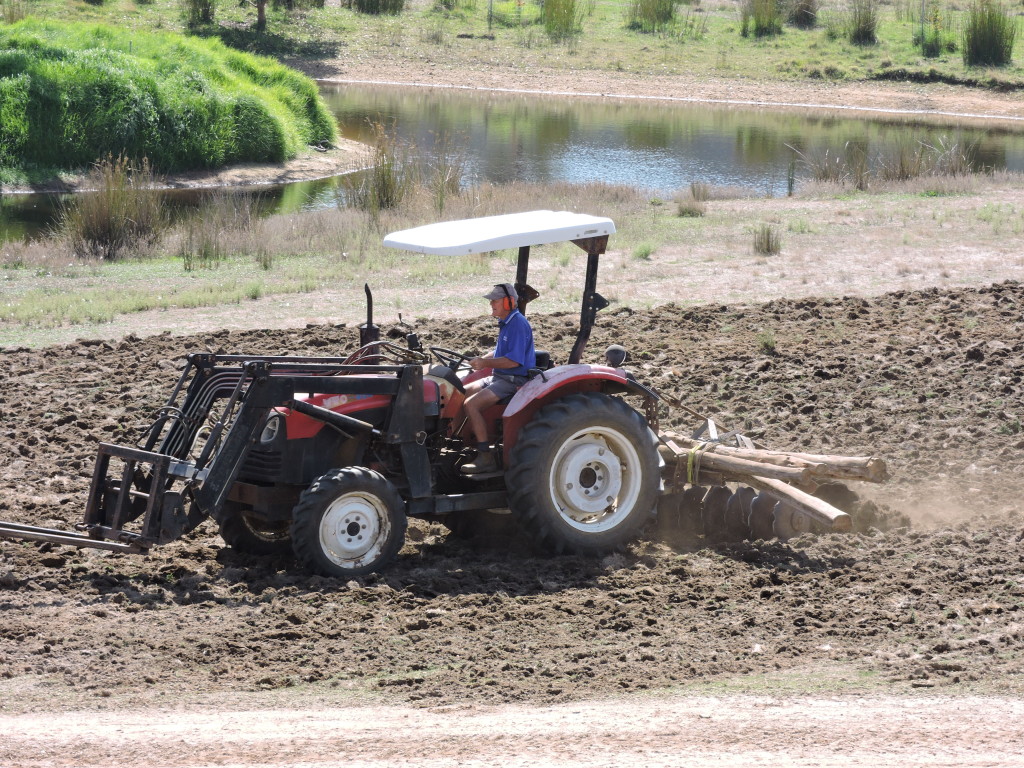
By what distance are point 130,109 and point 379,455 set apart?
26.7m

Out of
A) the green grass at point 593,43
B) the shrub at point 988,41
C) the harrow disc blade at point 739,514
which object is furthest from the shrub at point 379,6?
the harrow disc blade at point 739,514

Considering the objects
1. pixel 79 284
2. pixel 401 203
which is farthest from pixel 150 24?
pixel 79 284

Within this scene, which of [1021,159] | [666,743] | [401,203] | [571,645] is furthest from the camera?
[1021,159]

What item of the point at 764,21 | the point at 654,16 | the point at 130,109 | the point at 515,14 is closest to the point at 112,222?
the point at 130,109

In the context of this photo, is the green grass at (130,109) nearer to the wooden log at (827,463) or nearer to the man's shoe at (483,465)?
the man's shoe at (483,465)

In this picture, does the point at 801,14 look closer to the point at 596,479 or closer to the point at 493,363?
the point at 596,479

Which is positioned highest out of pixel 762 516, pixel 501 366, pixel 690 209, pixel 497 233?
pixel 497 233

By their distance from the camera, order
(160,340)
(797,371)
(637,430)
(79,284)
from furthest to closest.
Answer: (79,284)
(160,340)
(797,371)
(637,430)

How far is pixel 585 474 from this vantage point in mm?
8070

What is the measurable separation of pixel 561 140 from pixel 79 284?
2063cm

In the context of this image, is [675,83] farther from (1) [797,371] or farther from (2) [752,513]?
(2) [752,513]

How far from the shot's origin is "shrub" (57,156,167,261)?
19625 millimetres

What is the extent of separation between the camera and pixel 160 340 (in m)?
13.3

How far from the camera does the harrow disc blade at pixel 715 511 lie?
8.47m
